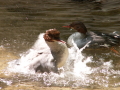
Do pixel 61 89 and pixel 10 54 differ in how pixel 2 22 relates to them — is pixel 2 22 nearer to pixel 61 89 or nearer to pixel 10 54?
pixel 10 54

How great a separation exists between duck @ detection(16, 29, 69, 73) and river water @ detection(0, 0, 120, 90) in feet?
0.46

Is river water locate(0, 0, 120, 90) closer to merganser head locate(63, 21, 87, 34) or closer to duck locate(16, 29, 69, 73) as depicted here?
duck locate(16, 29, 69, 73)

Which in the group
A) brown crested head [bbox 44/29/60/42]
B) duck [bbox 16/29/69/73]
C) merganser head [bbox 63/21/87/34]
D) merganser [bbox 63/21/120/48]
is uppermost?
merganser head [bbox 63/21/87/34]

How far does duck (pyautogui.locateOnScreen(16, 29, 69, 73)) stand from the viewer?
12.1 feet

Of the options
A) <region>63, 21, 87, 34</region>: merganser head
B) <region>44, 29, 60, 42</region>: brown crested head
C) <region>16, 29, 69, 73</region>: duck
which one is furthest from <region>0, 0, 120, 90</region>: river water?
<region>44, 29, 60, 42</region>: brown crested head

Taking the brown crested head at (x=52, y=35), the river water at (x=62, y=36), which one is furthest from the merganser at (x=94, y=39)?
the brown crested head at (x=52, y=35)

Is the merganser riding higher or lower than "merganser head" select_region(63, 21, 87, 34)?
lower

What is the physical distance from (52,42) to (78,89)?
0.95 meters

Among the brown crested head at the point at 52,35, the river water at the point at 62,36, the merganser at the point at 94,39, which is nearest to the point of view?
the river water at the point at 62,36

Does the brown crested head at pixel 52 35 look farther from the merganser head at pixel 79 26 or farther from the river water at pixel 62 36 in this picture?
the merganser head at pixel 79 26

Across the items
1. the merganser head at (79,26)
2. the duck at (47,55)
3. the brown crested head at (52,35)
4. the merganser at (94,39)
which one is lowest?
the duck at (47,55)

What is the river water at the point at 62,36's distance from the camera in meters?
3.60

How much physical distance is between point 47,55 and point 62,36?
7.01 ft

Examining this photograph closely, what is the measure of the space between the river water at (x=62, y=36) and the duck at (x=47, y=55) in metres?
0.14
